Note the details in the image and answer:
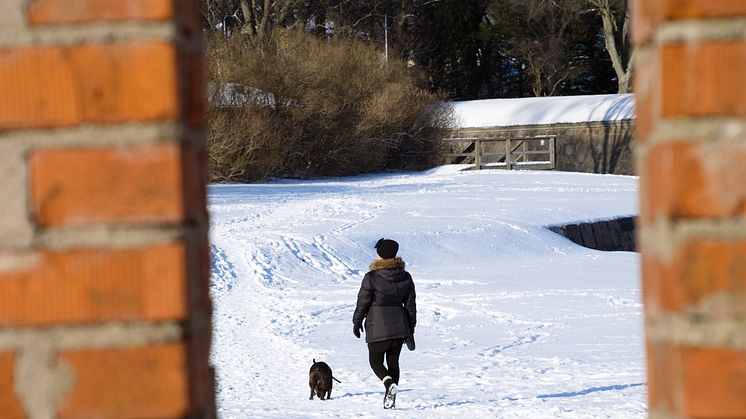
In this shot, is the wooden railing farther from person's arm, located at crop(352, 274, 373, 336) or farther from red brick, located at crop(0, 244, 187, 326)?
red brick, located at crop(0, 244, 187, 326)

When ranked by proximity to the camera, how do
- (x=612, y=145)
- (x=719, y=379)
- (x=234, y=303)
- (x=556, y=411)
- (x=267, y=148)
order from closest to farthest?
(x=719, y=379) → (x=556, y=411) → (x=234, y=303) → (x=267, y=148) → (x=612, y=145)

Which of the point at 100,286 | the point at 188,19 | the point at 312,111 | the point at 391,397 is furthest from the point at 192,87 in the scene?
the point at 312,111

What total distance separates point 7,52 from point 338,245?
1658 cm

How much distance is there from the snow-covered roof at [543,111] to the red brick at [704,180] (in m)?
33.3

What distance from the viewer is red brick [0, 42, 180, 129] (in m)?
1.10

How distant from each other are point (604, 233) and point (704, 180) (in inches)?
806

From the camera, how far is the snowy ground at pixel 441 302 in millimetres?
8922

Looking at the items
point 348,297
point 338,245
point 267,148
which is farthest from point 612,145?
point 348,297

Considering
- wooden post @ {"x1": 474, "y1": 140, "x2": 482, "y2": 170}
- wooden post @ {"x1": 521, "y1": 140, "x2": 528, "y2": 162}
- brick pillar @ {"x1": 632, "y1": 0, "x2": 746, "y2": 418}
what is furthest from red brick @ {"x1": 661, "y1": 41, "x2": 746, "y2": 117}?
wooden post @ {"x1": 521, "y1": 140, "x2": 528, "y2": 162}

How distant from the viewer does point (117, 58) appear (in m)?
1.11

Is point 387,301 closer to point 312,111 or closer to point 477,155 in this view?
point 312,111

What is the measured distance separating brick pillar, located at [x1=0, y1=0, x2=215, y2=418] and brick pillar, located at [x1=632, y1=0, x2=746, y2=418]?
456mm

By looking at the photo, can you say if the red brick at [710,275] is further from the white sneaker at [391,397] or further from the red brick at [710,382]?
the white sneaker at [391,397]

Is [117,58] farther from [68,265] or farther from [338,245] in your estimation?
[338,245]
